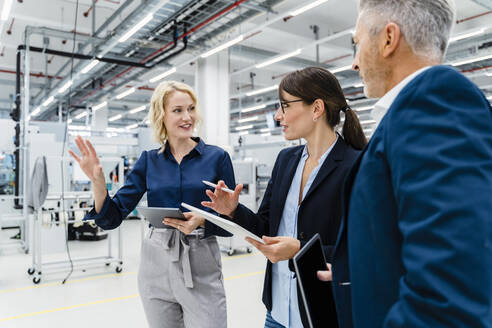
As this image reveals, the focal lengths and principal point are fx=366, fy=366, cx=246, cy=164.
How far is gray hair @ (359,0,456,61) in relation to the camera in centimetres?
65

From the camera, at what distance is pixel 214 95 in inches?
320

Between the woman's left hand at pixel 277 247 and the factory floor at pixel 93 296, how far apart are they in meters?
2.36

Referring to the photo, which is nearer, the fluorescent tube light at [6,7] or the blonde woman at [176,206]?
the blonde woman at [176,206]

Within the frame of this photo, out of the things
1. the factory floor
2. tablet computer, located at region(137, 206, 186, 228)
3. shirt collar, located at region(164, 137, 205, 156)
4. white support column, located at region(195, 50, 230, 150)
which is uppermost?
white support column, located at region(195, 50, 230, 150)

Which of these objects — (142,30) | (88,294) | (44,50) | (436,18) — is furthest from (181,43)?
(436,18)

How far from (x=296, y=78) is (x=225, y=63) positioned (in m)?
7.35

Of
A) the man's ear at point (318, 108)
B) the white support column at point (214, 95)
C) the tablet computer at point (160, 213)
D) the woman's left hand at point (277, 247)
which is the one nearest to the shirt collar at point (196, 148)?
the tablet computer at point (160, 213)

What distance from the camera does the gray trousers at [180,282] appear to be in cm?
152

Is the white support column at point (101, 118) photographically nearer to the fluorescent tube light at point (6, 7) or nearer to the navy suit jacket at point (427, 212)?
the fluorescent tube light at point (6, 7)

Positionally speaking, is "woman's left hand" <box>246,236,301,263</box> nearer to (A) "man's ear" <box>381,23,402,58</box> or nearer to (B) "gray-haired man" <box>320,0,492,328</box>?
(B) "gray-haired man" <box>320,0,492,328</box>

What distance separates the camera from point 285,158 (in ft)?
4.71

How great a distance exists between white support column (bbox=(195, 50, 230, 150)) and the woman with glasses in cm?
658

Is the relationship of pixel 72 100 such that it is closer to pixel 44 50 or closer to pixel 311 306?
pixel 44 50

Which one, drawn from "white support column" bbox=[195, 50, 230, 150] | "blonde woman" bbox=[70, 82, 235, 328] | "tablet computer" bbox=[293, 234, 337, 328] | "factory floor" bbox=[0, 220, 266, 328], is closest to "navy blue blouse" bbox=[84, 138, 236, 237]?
"blonde woman" bbox=[70, 82, 235, 328]
